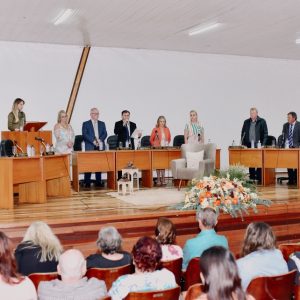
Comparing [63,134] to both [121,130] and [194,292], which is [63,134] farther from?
[194,292]

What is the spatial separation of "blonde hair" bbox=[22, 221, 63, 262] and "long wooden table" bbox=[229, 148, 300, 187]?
6329mm

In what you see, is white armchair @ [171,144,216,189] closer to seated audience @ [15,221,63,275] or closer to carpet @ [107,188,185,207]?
carpet @ [107,188,185,207]

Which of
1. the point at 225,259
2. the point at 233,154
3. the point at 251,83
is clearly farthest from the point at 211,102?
the point at 225,259

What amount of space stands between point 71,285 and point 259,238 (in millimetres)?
1272

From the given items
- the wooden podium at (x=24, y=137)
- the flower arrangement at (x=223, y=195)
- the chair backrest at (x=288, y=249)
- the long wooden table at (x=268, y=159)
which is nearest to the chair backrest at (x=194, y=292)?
the chair backrest at (x=288, y=249)

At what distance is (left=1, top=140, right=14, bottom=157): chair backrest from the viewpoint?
6.91 meters

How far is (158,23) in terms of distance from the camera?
9.05 metres

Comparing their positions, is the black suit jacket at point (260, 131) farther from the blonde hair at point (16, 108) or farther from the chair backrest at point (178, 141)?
the blonde hair at point (16, 108)

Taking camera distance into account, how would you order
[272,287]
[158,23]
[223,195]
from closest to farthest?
[272,287] → [223,195] → [158,23]

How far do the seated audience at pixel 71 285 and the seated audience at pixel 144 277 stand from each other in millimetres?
111

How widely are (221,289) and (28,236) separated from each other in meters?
1.79

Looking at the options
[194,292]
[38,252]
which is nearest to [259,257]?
[194,292]

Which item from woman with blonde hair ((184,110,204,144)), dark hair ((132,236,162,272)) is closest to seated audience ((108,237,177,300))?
dark hair ((132,236,162,272))

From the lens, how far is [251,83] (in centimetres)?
1312
